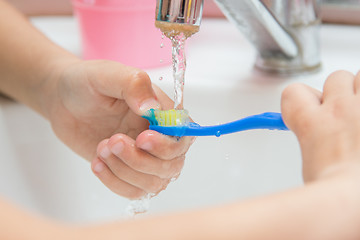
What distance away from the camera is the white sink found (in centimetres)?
49

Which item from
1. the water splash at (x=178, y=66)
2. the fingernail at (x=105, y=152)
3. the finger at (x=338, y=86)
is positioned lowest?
the fingernail at (x=105, y=152)

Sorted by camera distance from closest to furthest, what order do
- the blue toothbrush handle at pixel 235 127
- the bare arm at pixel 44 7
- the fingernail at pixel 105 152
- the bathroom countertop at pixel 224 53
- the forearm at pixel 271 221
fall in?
the forearm at pixel 271 221 → the blue toothbrush handle at pixel 235 127 → the fingernail at pixel 105 152 → the bathroom countertop at pixel 224 53 → the bare arm at pixel 44 7

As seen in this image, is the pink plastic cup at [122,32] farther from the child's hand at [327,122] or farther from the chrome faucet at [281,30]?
the child's hand at [327,122]

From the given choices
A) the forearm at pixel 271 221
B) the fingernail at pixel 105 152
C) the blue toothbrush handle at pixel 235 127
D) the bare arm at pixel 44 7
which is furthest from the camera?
the bare arm at pixel 44 7

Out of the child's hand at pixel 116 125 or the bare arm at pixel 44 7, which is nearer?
the child's hand at pixel 116 125

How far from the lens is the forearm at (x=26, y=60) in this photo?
502mm

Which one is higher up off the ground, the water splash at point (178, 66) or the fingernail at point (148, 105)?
the water splash at point (178, 66)

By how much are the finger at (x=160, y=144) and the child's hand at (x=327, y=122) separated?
133 millimetres

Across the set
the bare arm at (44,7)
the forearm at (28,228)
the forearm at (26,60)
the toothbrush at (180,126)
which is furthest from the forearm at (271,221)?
the bare arm at (44,7)

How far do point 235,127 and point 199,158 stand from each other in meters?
0.18

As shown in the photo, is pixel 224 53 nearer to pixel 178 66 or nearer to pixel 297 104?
pixel 178 66

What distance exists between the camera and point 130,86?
15.6 inches

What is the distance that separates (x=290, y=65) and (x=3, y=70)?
13.0 inches

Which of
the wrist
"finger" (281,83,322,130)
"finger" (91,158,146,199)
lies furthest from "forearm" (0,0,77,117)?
"finger" (281,83,322,130)
